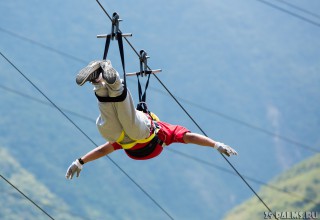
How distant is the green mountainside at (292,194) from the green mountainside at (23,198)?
12.3 metres

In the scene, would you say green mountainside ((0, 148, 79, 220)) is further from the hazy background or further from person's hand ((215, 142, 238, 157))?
person's hand ((215, 142, 238, 157))

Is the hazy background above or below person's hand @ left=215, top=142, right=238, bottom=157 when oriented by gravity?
above

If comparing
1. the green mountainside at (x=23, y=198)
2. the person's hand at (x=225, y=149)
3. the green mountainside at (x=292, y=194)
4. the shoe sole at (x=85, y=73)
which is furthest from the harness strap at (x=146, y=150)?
the green mountainside at (x=23, y=198)

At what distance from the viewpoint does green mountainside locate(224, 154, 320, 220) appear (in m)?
53.5

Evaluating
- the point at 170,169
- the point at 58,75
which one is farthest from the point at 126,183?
the point at 58,75

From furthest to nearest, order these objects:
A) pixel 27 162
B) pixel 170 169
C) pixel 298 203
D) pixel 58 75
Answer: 1. pixel 58 75
2. pixel 170 169
3. pixel 27 162
4. pixel 298 203

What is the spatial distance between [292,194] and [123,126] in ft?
161

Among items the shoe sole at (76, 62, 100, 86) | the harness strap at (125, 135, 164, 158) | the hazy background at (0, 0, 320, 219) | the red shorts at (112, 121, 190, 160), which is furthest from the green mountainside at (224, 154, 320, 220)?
the shoe sole at (76, 62, 100, 86)

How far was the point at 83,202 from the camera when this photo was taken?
186ft

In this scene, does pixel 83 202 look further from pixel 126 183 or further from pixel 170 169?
pixel 170 169

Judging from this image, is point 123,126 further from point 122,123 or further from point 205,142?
point 205,142

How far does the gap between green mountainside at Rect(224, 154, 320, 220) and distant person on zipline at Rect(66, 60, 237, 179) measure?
43.8 m

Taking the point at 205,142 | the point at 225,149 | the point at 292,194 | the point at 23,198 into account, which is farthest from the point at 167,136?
the point at 23,198

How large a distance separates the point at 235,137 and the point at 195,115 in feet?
17.4
